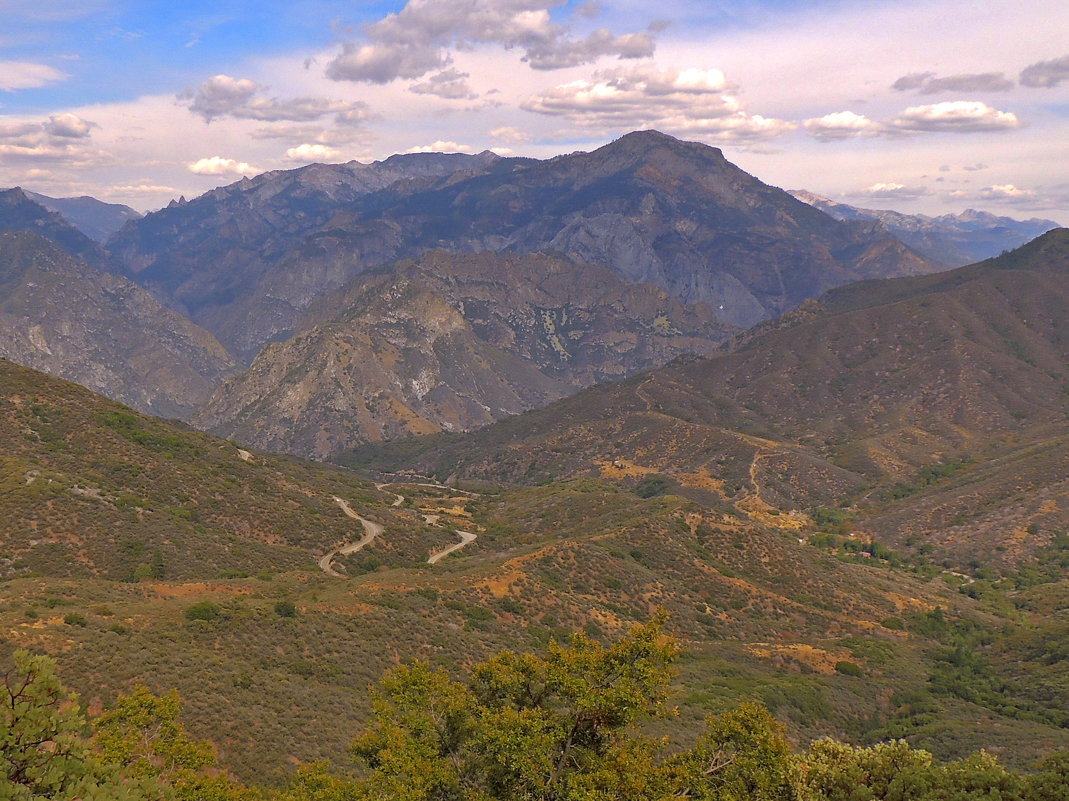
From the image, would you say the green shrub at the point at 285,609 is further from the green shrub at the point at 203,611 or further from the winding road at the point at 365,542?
the winding road at the point at 365,542

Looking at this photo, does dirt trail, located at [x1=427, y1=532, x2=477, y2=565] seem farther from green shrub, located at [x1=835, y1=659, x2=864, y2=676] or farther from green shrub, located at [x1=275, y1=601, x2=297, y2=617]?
green shrub, located at [x1=835, y1=659, x2=864, y2=676]

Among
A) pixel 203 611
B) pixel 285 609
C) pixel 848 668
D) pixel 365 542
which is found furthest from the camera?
pixel 365 542

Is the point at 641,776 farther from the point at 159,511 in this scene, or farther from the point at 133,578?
the point at 159,511

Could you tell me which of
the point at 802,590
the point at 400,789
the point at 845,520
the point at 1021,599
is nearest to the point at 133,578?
the point at 400,789

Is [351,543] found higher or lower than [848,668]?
higher

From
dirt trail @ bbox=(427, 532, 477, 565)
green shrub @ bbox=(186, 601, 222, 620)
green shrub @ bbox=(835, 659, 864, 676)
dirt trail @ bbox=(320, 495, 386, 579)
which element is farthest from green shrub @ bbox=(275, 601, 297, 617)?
green shrub @ bbox=(835, 659, 864, 676)

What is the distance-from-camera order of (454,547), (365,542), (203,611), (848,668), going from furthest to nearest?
1. (454,547)
2. (365,542)
3. (848,668)
4. (203,611)

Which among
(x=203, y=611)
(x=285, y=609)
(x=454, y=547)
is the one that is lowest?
(x=454, y=547)

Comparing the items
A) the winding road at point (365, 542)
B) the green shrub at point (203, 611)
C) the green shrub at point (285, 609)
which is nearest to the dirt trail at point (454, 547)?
the winding road at point (365, 542)

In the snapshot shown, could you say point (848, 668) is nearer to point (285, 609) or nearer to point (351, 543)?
point (285, 609)

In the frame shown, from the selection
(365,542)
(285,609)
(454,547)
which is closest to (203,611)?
(285,609)
